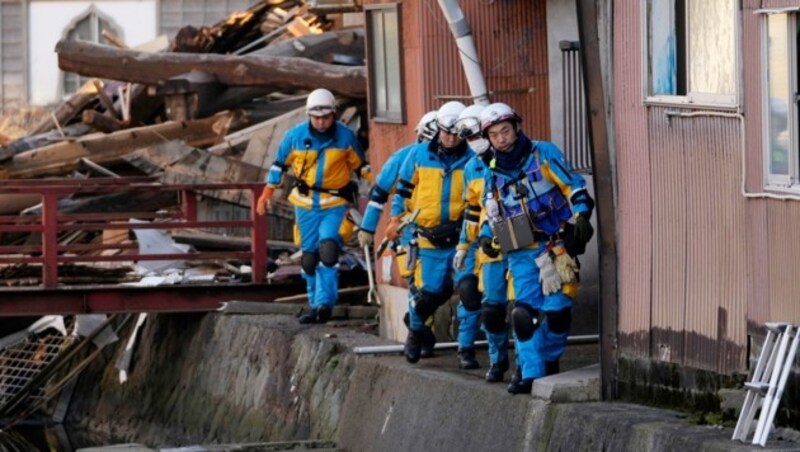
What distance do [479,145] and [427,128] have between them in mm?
1660

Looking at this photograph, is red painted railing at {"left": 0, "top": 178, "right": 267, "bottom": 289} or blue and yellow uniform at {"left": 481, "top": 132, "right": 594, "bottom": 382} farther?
red painted railing at {"left": 0, "top": 178, "right": 267, "bottom": 289}

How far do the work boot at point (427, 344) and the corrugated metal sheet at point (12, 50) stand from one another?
33285mm

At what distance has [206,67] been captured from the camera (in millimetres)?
27922

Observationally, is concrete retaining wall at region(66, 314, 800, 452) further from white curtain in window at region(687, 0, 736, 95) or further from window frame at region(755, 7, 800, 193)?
white curtain in window at region(687, 0, 736, 95)

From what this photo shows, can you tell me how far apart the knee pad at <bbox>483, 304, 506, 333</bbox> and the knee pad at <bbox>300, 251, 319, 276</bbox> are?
5459mm

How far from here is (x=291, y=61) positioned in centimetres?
2747

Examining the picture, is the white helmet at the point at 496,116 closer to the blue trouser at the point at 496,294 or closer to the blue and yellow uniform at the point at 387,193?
the blue trouser at the point at 496,294

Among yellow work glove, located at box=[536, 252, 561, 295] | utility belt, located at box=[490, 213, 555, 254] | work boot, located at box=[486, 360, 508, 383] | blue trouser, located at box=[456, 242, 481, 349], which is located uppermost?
utility belt, located at box=[490, 213, 555, 254]

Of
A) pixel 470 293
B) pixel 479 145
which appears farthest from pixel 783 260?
pixel 470 293

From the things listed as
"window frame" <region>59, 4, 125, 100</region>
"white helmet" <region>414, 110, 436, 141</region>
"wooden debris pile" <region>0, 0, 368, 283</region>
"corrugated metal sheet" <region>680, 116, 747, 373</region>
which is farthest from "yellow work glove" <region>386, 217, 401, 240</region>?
"window frame" <region>59, 4, 125, 100</region>

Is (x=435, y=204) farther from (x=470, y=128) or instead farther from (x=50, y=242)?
(x=50, y=242)

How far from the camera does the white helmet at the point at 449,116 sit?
16797 millimetres

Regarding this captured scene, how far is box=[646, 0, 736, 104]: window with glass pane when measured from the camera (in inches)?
502

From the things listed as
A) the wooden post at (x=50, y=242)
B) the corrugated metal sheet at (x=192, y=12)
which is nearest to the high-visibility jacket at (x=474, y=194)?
the wooden post at (x=50, y=242)
